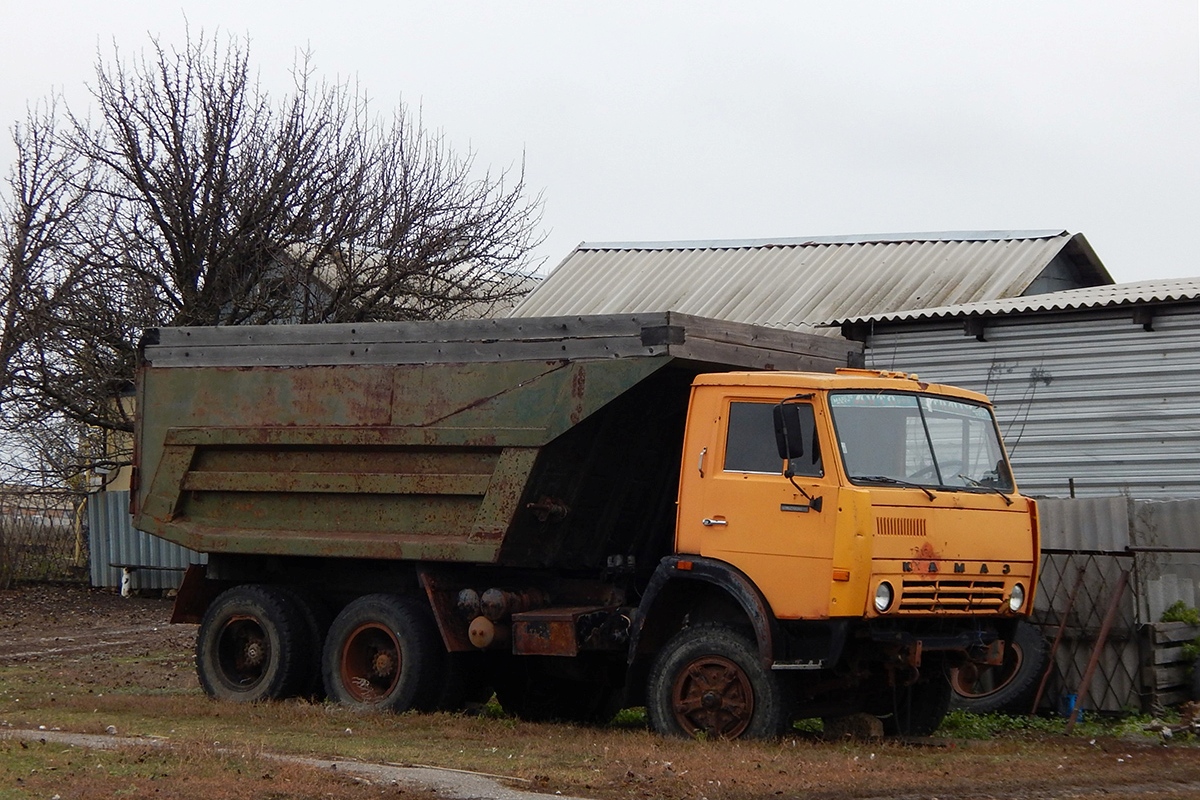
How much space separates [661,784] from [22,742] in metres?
4.18

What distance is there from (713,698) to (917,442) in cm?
223

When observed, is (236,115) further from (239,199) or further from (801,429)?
(801,429)

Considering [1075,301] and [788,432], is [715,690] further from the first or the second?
[1075,301]

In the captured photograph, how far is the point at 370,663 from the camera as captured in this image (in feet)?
40.4

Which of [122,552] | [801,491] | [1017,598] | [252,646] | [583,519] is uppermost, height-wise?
[801,491]

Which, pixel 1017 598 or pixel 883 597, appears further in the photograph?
pixel 1017 598

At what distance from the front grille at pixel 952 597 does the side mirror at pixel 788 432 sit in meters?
1.12

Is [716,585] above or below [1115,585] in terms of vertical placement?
above

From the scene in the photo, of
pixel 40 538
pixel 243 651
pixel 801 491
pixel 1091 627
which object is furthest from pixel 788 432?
pixel 40 538

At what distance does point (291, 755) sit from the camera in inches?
363

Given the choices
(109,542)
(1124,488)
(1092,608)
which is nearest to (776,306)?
(1124,488)

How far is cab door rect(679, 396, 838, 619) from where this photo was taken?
976 cm

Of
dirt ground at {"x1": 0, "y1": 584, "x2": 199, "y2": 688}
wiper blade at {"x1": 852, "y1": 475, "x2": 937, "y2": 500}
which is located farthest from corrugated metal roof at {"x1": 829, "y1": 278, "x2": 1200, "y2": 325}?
dirt ground at {"x1": 0, "y1": 584, "x2": 199, "y2": 688}

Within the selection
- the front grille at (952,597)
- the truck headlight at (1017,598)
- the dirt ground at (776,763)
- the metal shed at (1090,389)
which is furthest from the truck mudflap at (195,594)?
the metal shed at (1090,389)
